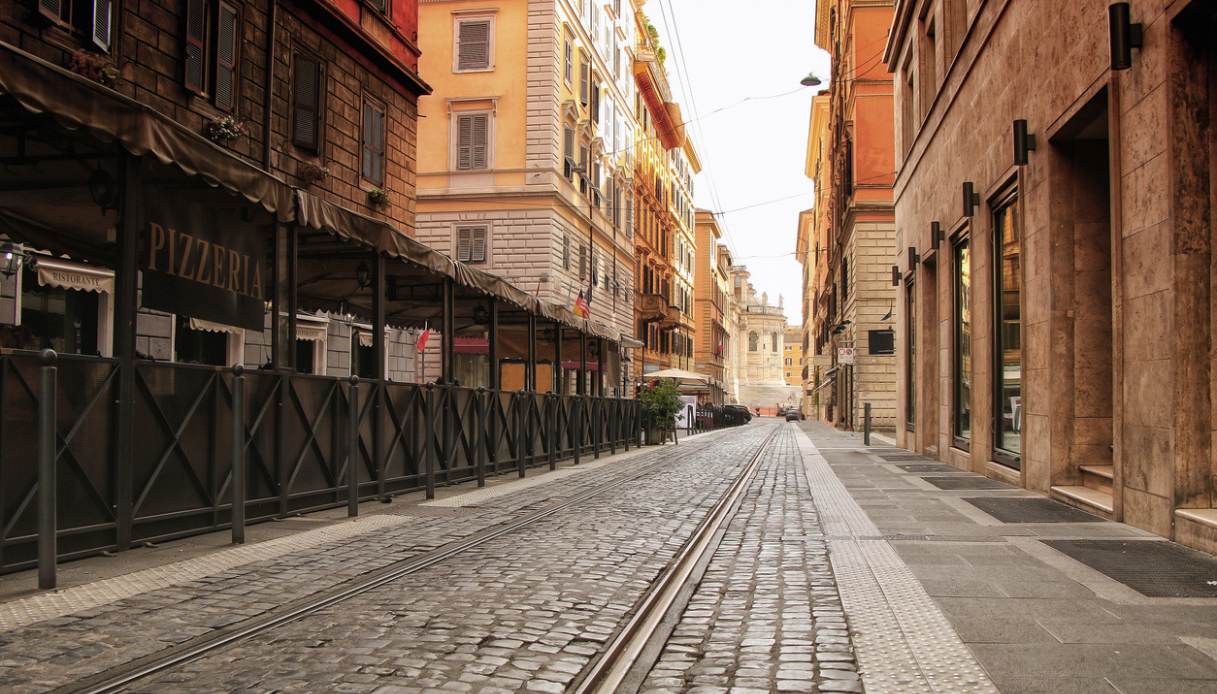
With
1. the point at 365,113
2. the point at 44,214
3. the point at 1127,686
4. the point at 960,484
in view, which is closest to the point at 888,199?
the point at 365,113

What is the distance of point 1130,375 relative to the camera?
8.01 metres

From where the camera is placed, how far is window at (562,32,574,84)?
36.7 meters

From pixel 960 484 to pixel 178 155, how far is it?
31.7 feet

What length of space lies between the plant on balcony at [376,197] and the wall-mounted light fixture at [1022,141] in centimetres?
1358

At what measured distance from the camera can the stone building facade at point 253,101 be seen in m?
13.1

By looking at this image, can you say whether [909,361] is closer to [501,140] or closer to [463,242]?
[463,242]

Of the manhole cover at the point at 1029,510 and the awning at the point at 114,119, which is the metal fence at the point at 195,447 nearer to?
the awning at the point at 114,119

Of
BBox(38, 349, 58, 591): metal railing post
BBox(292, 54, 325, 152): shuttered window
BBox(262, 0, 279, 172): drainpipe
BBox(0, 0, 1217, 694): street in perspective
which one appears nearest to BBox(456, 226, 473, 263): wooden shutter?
BBox(0, 0, 1217, 694): street in perspective

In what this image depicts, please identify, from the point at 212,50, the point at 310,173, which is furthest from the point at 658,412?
the point at 212,50

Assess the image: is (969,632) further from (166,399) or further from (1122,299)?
(166,399)

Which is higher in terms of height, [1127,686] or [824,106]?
[824,106]

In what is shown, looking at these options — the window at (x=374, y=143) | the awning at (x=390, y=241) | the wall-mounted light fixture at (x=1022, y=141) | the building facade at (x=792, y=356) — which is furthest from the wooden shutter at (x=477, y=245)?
the building facade at (x=792, y=356)

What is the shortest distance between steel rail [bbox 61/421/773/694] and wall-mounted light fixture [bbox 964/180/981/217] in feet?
28.3

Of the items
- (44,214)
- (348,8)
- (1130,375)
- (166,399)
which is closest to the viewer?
(166,399)
